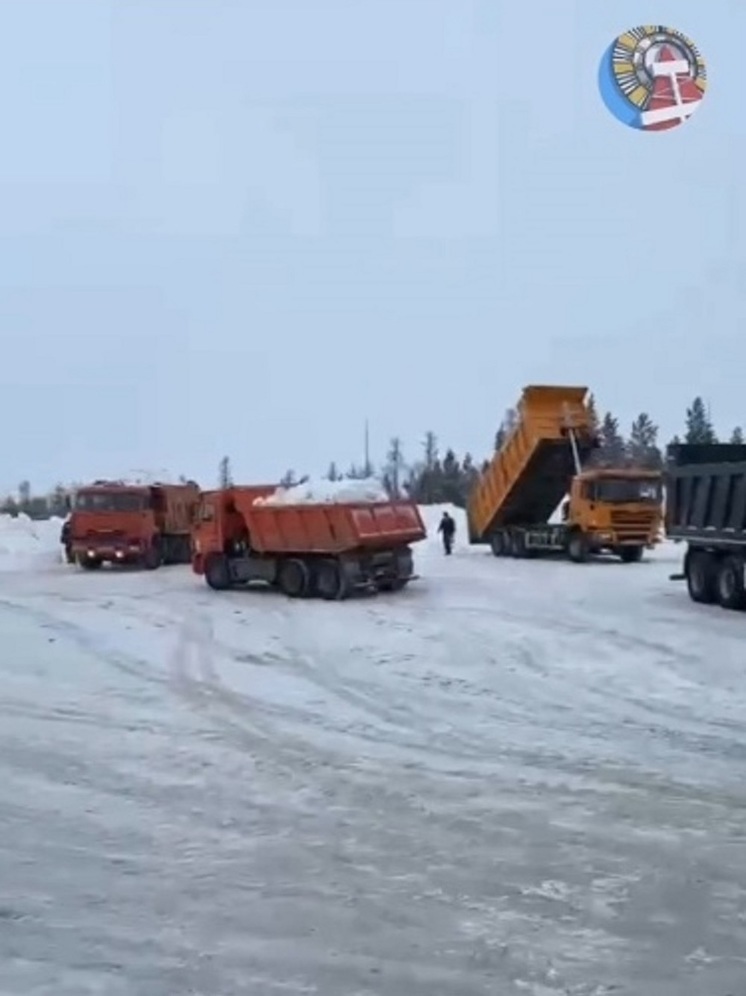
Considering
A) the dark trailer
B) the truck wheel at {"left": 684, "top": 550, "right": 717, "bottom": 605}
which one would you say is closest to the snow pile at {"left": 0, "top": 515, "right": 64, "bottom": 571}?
the dark trailer

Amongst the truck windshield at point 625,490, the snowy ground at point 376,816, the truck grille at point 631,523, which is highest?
the truck windshield at point 625,490

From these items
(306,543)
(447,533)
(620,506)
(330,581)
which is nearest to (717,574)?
(330,581)

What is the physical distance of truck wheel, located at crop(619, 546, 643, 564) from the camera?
32.7 meters

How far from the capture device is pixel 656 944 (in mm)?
5723

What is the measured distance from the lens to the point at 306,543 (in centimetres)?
2394

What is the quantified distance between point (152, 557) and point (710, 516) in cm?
1534

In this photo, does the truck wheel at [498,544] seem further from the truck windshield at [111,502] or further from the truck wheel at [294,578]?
the truck wheel at [294,578]

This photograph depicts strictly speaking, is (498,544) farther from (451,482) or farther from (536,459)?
(451,482)

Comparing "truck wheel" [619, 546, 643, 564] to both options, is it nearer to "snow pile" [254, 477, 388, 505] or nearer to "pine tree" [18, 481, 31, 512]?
"snow pile" [254, 477, 388, 505]

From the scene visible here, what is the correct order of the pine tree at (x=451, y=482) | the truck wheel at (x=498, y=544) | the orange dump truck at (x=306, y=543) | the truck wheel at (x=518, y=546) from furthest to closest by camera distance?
the pine tree at (x=451, y=482) < the truck wheel at (x=498, y=544) < the truck wheel at (x=518, y=546) < the orange dump truck at (x=306, y=543)

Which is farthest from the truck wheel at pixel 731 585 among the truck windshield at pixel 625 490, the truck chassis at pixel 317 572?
the truck windshield at pixel 625 490

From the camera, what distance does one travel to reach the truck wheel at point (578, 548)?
3278 centimetres

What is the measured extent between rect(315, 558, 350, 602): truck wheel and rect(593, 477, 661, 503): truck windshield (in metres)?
10.2

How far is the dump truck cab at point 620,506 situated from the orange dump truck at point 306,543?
7.86 m
